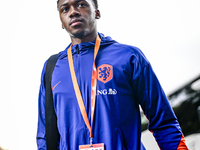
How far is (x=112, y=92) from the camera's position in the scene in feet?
2.78

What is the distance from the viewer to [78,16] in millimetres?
945

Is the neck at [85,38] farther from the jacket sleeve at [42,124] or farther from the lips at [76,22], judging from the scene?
the jacket sleeve at [42,124]

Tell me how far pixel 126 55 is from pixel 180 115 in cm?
162

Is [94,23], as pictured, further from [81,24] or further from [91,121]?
[91,121]

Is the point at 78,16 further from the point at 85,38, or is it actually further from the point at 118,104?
the point at 118,104

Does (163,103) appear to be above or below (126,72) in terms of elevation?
below

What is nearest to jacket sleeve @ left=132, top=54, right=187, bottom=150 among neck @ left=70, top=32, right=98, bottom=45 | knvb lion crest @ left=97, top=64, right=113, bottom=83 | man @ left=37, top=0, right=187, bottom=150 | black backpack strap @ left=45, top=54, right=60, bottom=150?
man @ left=37, top=0, right=187, bottom=150

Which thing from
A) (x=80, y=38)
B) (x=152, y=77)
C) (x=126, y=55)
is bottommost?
(x=152, y=77)

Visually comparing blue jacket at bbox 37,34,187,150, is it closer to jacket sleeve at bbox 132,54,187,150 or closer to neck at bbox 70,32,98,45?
jacket sleeve at bbox 132,54,187,150

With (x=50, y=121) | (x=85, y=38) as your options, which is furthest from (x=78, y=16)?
(x=50, y=121)

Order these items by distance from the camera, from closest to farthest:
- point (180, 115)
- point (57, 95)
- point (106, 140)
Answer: point (106, 140) → point (57, 95) → point (180, 115)

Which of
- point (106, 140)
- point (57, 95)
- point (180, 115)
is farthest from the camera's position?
point (180, 115)

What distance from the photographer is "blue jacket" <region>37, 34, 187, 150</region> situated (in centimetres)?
82

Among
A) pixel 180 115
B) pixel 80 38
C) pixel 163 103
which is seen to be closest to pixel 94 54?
pixel 80 38
